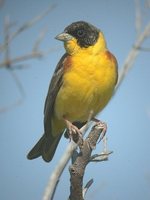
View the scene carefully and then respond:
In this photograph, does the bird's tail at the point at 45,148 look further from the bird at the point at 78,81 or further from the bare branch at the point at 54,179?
the bare branch at the point at 54,179

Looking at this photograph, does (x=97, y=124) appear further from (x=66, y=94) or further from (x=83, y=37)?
(x=83, y=37)

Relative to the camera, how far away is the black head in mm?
5551

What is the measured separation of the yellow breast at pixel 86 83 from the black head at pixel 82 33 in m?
0.20

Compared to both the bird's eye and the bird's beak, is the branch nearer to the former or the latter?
the bird's beak

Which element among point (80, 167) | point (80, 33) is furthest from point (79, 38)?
point (80, 167)

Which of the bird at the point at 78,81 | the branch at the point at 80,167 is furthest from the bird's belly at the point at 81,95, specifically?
the branch at the point at 80,167

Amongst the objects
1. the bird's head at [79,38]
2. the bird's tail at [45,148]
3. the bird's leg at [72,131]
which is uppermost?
the bird's head at [79,38]

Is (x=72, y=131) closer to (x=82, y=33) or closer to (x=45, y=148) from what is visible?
(x=45, y=148)

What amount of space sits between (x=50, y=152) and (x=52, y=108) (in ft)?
2.00

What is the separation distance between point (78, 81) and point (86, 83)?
98mm

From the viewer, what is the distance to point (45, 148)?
5.99 metres

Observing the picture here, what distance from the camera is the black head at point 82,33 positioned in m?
5.55

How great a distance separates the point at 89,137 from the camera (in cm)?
437

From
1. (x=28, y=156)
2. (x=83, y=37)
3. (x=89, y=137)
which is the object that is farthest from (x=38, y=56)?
(x=28, y=156)
